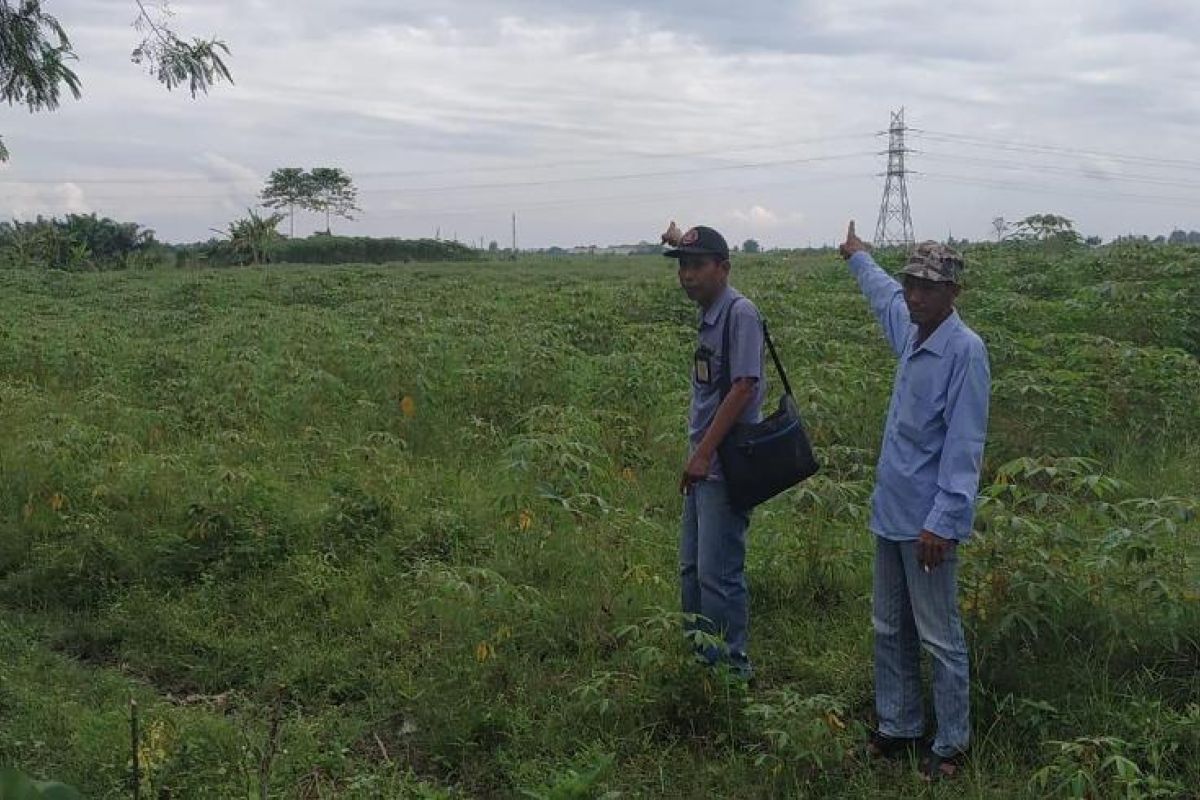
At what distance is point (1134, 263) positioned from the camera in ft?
35.0

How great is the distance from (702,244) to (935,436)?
43.0 inches

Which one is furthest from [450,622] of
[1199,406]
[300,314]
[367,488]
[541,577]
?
[300,314]

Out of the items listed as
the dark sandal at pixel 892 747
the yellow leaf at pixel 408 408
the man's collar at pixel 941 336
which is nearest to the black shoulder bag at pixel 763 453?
the man's collar at pixel 941 336

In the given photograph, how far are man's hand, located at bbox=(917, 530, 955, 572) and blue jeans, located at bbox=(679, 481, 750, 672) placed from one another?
32.3 inches

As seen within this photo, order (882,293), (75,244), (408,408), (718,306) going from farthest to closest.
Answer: (75,244) → (408,408) → (718,306) → (882,293)

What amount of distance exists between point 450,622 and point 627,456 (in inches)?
104

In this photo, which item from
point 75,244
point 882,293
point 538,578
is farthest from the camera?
point 75,244

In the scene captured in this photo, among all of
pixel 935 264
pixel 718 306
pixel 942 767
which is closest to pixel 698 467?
pixel 718 306

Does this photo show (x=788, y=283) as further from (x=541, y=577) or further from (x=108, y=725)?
(x=108, y=725)

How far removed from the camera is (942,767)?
10.9 ft

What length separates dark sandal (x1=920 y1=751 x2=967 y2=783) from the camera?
3.30 meters

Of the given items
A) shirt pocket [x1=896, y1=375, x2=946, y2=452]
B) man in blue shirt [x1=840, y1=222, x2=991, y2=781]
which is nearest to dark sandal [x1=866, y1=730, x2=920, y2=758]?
man in blue shirt [x1=840, y1=222, x2=991, y2=781]

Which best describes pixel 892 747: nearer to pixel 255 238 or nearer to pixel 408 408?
pixel 408 408

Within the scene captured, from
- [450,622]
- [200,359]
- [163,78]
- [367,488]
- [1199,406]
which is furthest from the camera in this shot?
[200,359]
